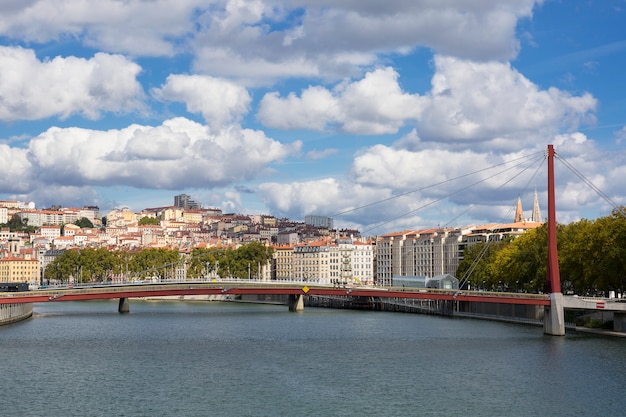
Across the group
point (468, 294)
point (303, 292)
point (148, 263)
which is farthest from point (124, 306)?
point (148, 263)

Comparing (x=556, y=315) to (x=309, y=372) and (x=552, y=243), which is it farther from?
(x=309, y=372)

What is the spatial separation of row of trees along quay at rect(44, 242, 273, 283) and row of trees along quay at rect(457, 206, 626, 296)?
54.3 metres

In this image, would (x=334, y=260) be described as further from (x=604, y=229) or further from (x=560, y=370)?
(x=560, y=370)

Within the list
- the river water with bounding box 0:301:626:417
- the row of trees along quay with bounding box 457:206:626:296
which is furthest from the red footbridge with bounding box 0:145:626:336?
the row of trees along quay with bounding box 457:206:626:296

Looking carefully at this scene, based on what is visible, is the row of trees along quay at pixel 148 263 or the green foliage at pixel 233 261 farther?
the row of trees along quay at pixel 148 263

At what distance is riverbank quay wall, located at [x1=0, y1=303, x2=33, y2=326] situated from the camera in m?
67.5

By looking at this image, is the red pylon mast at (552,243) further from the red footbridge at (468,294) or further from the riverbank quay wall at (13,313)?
the riverbank quay wall at (13,313)

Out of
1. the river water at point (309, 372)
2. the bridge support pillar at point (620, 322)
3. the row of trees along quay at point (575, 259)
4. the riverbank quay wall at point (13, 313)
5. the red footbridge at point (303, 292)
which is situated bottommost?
the river water at point (309, 372)

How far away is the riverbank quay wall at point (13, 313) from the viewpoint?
6750 centimetres

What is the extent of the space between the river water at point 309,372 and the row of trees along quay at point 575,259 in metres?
5.33

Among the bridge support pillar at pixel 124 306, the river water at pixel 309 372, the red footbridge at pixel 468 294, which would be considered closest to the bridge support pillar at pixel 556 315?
the red footbridge at pixel 468 294

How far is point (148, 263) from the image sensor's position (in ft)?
→ 486

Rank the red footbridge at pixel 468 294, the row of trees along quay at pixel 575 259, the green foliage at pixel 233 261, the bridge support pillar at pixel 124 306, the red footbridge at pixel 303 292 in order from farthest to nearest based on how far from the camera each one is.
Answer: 1. the green foliage at pixel 233 261
2. the bridge support pillar at pixel 124 306
3. the row of trees along quay at pixel 575 259
4. the red footbridge at pixel 303 292
5. the red footbridge at pixel 468 294

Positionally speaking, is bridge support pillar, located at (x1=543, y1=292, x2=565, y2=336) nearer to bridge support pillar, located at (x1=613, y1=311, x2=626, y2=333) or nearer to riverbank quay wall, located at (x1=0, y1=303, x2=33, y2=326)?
bridge support pillar, located at (x1=613, y1=311, x2=626, y2=333)
